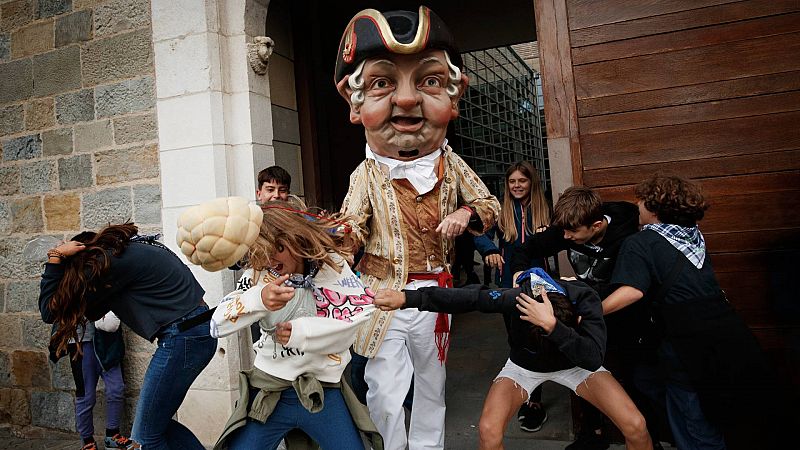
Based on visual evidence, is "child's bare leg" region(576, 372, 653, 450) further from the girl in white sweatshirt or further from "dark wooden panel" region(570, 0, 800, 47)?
"dark wooden panel" region(570, 0, 800, 47)

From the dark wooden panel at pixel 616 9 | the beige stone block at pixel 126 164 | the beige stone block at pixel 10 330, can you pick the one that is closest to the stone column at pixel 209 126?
the beige stone block at pixel 126 164

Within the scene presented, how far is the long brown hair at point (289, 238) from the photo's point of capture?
204 cm

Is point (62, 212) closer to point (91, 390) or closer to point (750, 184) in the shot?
point (91, 390)

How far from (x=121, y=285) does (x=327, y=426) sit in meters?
1.23

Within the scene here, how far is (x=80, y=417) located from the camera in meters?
3.57

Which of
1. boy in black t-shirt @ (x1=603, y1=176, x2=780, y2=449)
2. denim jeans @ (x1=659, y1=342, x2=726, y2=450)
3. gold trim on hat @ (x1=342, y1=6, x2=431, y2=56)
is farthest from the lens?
gold trim on hat @ (x1=342, y1=6, x2=431, y2=56)

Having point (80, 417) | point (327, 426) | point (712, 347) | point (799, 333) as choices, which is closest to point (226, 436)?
point (327, 426)

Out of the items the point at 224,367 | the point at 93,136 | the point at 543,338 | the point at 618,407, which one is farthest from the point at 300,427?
the point at 93,136

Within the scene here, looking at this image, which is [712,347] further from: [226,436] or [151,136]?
[151,136]

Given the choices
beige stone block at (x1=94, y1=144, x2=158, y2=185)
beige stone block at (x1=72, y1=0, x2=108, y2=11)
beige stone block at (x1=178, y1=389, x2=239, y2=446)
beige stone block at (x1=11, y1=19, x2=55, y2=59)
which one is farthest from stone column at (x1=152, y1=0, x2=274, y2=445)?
beige stone block at (x1=11, y1=19, x2=55, y2=59)

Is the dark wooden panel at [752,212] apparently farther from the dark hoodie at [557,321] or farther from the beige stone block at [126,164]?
the beige stone block at [126,164]

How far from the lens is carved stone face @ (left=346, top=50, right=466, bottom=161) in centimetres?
256

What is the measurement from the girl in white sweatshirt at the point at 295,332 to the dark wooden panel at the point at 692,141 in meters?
1.73

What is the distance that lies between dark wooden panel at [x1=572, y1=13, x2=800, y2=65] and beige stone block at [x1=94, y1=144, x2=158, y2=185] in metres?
2.74
